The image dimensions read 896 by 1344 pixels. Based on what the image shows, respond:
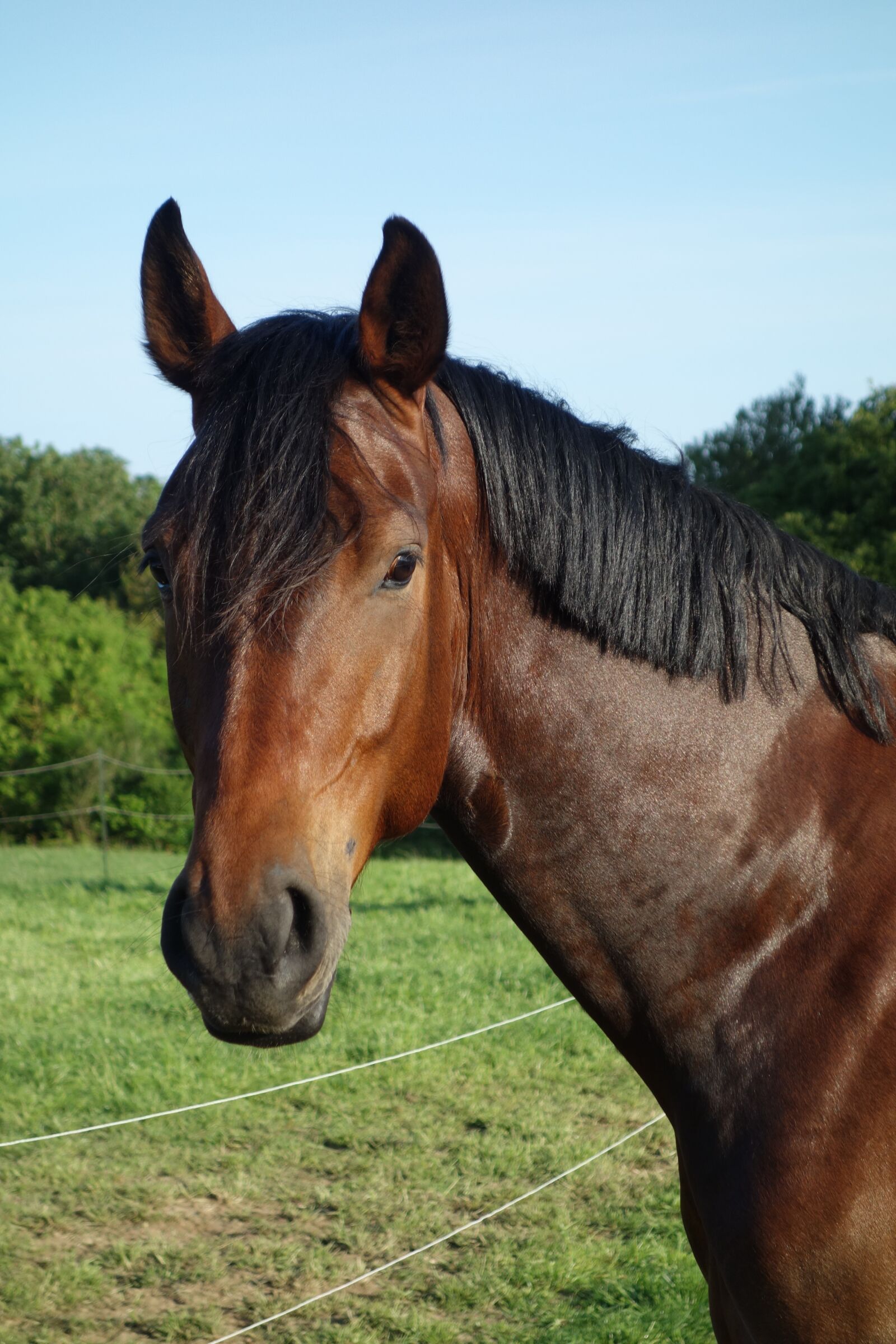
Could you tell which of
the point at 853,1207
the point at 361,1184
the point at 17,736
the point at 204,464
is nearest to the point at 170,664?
the point at 204,464

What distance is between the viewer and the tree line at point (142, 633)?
629 inches

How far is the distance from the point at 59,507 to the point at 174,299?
127 feet

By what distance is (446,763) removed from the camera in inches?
74.7

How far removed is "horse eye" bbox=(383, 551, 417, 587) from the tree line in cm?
1196

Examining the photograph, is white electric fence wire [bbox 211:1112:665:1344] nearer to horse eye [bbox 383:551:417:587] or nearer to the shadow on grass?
horse eye [bbox 383:551:417:587]

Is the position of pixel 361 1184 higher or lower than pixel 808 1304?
lower

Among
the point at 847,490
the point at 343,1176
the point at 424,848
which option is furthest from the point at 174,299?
the point at 847,490

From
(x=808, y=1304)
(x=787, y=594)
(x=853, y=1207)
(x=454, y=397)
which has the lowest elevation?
(x=808, y=1304)

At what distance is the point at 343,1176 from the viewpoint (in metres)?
4.71

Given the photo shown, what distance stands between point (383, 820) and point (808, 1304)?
100 cm

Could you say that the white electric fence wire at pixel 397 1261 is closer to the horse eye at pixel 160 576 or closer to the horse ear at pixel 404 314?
the horse eye at pixel 160 576

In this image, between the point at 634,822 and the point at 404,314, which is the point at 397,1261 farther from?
the point at 404,314

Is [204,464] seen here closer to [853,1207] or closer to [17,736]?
[853,1207]

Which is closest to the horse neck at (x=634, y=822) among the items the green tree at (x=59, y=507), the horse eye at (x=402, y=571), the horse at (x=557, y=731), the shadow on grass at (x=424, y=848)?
the horse at (x=557, y=731)
